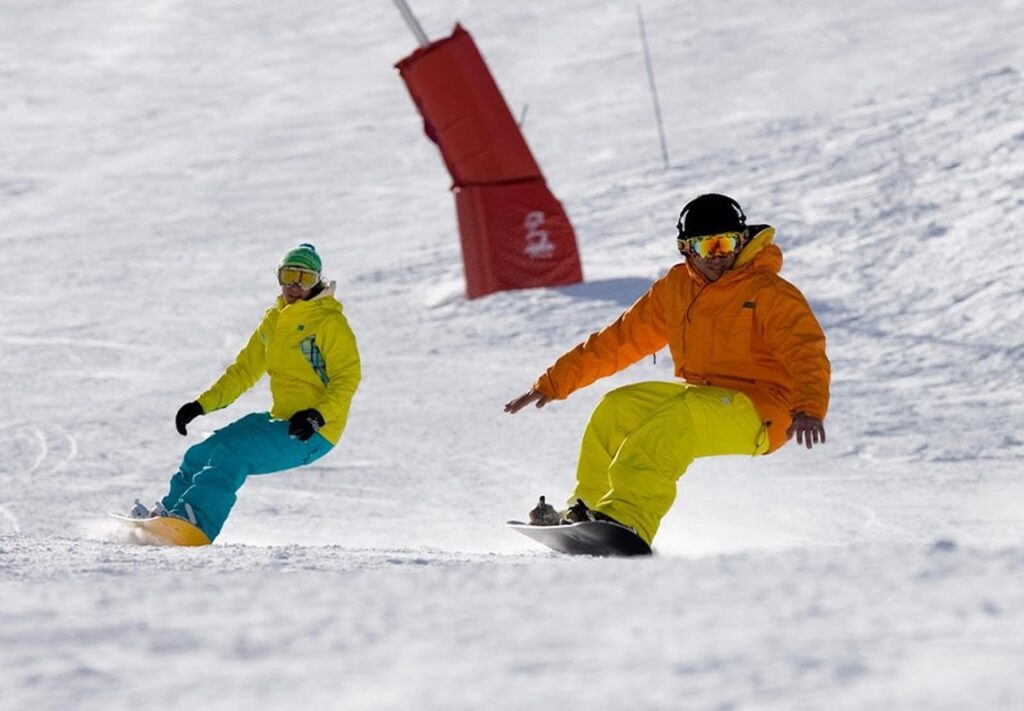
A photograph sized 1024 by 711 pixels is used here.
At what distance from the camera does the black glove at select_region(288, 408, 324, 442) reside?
6.01 meters

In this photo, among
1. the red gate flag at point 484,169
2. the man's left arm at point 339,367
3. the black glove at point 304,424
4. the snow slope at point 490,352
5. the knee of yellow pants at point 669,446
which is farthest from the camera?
the red gate flag at point 484,169

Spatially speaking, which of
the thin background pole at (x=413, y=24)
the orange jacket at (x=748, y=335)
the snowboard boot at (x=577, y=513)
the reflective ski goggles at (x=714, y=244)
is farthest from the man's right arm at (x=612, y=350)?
the thin background pole at (x=413, y=24)

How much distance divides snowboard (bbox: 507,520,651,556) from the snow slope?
229 mm

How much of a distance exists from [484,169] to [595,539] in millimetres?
7846

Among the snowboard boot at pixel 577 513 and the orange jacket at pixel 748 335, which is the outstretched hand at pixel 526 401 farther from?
the snowboard boot at pixel 577 513

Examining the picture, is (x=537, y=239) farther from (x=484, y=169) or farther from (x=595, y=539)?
(x=595, y=539)

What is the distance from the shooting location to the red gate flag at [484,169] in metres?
12.4

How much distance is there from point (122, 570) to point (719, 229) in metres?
2.33

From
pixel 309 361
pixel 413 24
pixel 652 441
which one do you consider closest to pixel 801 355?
pixel 652 441

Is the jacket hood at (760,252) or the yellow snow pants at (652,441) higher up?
the jacket hood at (760,252)

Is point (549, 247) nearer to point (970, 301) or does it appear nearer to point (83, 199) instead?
point (970, 301)

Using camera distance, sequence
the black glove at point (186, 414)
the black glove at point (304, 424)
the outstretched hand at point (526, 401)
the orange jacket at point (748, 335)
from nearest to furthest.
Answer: the orange jacket at point (748, 335)
the outstretched hand at point (526, 401)
the black glove at point (304, 424)
the black glove at point (186, 414)

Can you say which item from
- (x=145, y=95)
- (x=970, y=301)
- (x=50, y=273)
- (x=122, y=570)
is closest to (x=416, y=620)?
(x=122, y=570)

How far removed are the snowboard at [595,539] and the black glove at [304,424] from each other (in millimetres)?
1197
